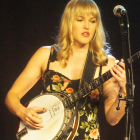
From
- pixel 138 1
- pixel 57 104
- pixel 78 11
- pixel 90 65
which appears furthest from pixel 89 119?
pixel 138 1

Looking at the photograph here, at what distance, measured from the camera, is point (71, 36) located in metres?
2.16

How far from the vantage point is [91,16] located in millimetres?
2104

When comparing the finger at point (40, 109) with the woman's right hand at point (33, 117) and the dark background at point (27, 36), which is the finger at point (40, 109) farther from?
the dark background at point (27, 36)

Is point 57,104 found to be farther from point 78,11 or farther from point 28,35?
point 28,35

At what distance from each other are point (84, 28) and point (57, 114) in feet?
2.38

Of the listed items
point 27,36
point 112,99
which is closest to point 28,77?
point 112,99

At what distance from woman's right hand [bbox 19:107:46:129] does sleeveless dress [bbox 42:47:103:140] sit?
0.62ft

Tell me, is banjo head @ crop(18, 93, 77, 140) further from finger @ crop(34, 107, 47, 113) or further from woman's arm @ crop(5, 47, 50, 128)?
woman's arm @ crop(5, 47, 50, 128)

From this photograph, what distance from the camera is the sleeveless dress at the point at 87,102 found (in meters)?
1.90

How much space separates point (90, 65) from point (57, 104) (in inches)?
16.8

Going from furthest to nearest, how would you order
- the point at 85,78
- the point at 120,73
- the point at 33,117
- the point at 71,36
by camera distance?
the point at 71,36, the point at 85,78, the point at 33,117, the point at 120,73

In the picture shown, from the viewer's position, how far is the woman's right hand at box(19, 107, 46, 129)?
194 cm

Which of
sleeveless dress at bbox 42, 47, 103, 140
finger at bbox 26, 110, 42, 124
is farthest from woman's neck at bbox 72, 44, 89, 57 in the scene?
finger at bbox 26, 110, 42, 124

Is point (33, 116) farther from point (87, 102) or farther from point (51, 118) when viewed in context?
point (87, 102)
